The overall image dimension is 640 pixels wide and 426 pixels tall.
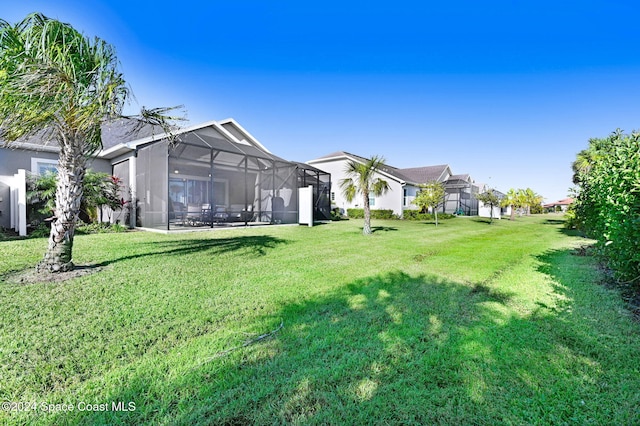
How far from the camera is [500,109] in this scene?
17.4 m

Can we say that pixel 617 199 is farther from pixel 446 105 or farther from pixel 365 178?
pixel 446 105

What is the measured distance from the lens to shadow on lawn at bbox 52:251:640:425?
186 cm

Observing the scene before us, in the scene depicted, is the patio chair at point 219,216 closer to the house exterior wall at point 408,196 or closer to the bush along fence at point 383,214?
the bush along fence at point 383,214

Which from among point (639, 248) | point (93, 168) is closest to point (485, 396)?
point (639, 248)

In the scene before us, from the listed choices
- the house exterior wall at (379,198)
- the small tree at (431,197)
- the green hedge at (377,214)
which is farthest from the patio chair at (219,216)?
the small tree at (431,197)

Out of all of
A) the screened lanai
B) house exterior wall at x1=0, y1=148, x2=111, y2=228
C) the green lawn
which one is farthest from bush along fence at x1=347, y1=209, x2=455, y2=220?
the green lawn

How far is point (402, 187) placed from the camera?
86.5ft

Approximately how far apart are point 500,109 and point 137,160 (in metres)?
21.7

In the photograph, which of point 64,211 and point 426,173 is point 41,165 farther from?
point 426,173

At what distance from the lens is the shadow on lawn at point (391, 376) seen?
1.86m

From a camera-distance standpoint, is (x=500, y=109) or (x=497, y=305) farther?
(x=500, y=109)

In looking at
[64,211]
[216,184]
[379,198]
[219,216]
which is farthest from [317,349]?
[379,198]

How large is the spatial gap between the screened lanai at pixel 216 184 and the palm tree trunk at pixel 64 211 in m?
5.87

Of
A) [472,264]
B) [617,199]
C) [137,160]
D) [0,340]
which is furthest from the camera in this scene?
[137,160]
